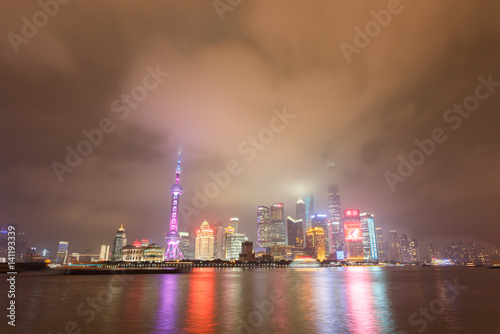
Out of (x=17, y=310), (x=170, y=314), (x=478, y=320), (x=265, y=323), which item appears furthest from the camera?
(x=17, y=310)

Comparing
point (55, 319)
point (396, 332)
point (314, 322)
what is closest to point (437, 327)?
point (396, 332)

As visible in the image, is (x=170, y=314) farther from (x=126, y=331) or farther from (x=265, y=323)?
(x=265, y=323)

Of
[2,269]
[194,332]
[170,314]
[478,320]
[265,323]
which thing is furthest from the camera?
[2,269]

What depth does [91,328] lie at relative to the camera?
22.9m

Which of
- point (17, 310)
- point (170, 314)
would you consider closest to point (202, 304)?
point (170, 314)

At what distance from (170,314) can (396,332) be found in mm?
20522

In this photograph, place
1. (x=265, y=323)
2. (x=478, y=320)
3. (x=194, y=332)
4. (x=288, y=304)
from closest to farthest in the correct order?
1. (x=194, y=332)
2. (x=265, y=323)
3. (x=478, y=320)
4. (x=288, y=304)

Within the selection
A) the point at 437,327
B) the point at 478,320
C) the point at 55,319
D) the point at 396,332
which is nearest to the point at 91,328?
the point at 55,319

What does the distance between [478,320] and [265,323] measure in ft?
66.3

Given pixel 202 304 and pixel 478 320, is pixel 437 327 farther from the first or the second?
pixel 202 304

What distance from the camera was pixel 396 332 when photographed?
21.7 meters

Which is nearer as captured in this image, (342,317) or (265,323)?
(265,323)

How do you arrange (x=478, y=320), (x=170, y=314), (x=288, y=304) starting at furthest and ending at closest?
(x=288, y=304), (x=170, y=314), (x=478, y=320)

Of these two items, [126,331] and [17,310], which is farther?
[17,310]
